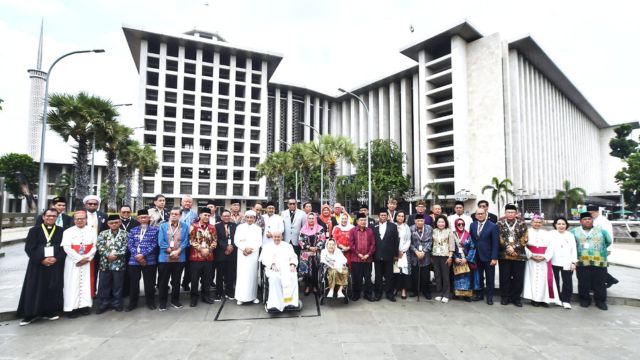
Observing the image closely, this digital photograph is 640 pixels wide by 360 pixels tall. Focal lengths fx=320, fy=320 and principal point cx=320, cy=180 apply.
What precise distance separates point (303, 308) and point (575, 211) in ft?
127

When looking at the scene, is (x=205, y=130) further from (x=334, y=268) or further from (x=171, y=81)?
(x=334, y=268)

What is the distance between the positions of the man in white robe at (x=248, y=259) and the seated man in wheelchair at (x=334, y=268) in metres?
1.41

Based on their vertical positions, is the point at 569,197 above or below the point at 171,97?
below

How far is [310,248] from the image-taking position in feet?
22.8

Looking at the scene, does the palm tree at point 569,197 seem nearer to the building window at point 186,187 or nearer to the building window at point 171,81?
the building window at point 186,187

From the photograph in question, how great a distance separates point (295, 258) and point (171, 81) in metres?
→ 51.0

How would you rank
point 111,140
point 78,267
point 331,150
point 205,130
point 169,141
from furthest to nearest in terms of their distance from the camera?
point 205,130
point 169,141
point 331,150
point 111,140
point 78,267

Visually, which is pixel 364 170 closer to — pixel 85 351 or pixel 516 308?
pixel 516 308

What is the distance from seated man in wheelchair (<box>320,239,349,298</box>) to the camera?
6.36 metres

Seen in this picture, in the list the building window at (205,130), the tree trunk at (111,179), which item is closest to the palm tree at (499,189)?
the tree trunk at (111,179)

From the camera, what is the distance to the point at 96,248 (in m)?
5.91

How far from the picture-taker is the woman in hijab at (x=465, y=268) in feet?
21.8

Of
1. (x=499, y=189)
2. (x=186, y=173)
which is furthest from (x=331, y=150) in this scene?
(x=186, y=173)

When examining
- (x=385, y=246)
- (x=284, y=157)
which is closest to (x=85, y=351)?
(x=385, y=246)
